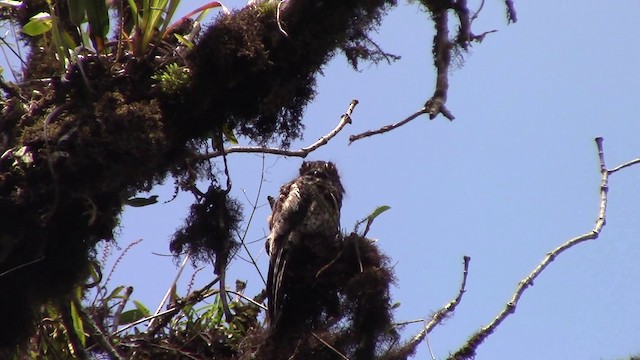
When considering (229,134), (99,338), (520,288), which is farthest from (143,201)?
(520,288)

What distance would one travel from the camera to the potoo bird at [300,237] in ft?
11.4

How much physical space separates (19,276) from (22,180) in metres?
0.34

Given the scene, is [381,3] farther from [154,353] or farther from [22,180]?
[154,353]

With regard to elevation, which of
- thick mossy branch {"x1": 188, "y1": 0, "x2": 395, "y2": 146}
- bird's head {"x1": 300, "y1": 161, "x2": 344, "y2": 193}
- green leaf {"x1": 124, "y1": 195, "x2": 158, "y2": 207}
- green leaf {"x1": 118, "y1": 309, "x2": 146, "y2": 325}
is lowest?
green leaf {"x1": 118, "y1": 309, "x2": 146, "y2": 325}

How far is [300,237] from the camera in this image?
3604 mm

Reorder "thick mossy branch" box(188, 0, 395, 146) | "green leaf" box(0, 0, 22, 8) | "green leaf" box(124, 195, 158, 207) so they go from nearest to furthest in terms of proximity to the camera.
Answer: "thick mossy branch" box(188, 0, 395, 146), "green leaf" box(0, 0, 22, 8), "green leaf" box(124, 195, 158, 207)

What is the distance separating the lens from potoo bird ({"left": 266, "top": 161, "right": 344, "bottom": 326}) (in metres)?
3.49

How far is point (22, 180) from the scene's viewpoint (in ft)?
7.97

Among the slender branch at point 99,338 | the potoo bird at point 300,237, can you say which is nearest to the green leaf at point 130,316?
the potoo bird at point 300,237

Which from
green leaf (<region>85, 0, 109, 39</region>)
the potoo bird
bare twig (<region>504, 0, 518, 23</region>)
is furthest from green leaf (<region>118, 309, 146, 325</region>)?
bare twig (<region>504, 0, 518, 23</region>)

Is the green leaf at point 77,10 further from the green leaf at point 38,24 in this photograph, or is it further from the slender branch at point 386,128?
the slender branch at point 386,128

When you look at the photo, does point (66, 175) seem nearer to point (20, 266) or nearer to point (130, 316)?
point (20, 266)

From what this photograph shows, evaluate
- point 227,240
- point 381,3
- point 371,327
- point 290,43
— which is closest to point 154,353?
point 227,240

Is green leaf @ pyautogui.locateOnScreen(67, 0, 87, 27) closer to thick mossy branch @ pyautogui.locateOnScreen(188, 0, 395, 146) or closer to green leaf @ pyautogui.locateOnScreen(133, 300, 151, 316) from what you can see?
thick mossy branch @ pyautogui.locateOnScreen(188, 0, 395, 146)
